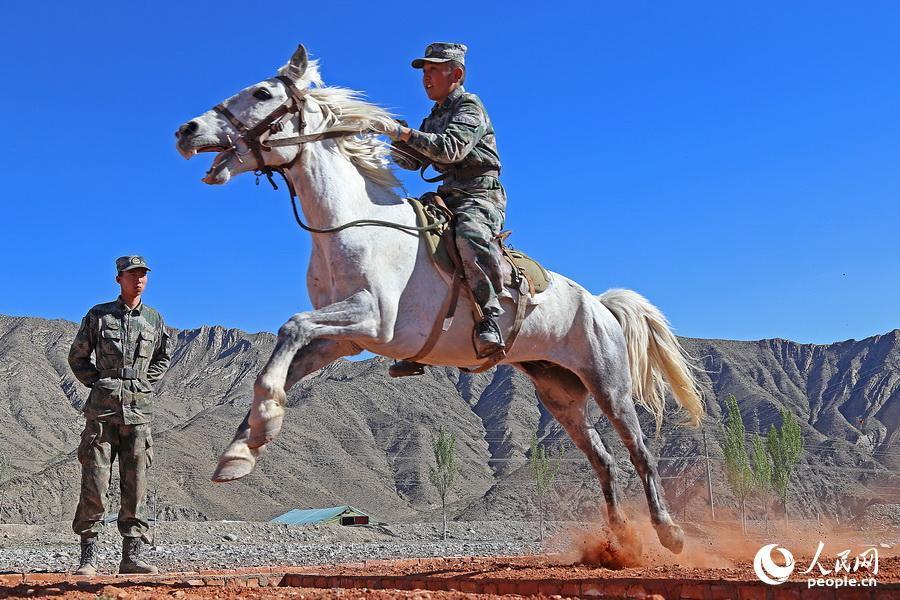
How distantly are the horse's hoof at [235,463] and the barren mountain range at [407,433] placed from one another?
6770 centimetres

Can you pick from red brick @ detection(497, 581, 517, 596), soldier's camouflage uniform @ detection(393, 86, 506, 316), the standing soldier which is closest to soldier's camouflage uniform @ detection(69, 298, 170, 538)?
the standing soldier

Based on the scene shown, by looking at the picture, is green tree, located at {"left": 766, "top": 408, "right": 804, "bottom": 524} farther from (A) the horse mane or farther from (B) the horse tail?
(A) the horse mane

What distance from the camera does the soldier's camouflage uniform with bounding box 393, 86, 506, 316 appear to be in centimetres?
814

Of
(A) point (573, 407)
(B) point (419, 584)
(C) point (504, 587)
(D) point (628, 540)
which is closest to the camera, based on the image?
(C) point (504, 587)

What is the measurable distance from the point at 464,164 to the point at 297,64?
176cm

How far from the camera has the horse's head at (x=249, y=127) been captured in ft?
24.6

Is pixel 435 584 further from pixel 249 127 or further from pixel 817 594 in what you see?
pixel 249 127

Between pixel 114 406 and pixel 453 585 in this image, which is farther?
pixel 114 406

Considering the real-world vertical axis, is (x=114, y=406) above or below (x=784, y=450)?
below

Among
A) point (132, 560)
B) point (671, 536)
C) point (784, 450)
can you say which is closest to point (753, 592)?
point (671, 536)

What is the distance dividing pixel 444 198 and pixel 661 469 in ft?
369

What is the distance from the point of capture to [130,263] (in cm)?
912

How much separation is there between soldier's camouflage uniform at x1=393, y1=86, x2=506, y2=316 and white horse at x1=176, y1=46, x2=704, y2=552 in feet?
0.96

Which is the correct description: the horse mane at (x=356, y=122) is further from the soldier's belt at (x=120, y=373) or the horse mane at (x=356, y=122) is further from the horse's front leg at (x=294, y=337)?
the soldier's belt at (x=120, y=373)
